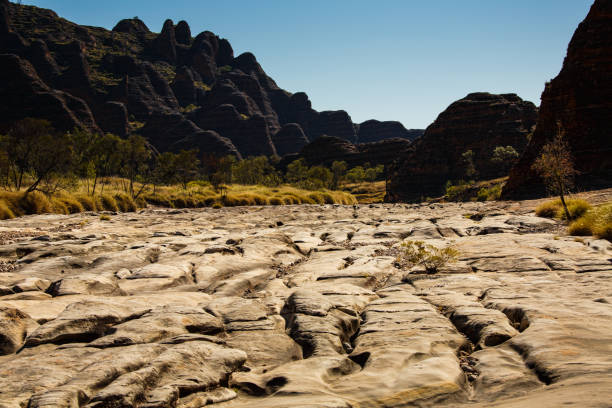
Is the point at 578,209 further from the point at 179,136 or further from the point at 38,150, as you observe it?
the point at 179,136

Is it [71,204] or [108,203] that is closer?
[71,204]

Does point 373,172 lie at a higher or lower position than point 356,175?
higher

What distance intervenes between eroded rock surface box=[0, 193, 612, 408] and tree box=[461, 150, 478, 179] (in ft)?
315

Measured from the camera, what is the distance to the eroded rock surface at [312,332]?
382cm

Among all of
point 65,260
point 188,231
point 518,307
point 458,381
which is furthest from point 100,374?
point 188,231

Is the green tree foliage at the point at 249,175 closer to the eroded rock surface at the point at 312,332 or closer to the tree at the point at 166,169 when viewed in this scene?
the tree at the point at 166,169

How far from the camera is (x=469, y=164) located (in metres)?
104

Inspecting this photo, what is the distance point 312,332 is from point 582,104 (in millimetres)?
49447

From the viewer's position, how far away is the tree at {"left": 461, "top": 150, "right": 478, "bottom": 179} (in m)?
99.6

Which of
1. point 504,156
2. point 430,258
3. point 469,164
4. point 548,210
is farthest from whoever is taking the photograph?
point 469,164

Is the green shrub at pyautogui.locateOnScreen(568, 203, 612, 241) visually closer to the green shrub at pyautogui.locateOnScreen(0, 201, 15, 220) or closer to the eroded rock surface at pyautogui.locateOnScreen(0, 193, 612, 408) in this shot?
the eroded rock surface at pyautogui.locateOnScreen(0, 193, 612, 408)

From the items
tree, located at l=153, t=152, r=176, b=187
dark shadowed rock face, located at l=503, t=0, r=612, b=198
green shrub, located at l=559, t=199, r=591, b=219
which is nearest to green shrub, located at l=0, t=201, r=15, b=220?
tree, located at l=153, t=152, r=176, b=187

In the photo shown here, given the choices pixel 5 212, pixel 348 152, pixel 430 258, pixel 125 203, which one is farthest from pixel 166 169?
pixel 348 152

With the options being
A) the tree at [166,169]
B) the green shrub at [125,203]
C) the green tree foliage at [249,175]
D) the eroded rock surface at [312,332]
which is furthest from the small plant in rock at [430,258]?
the green tree foliage at [249,175]
